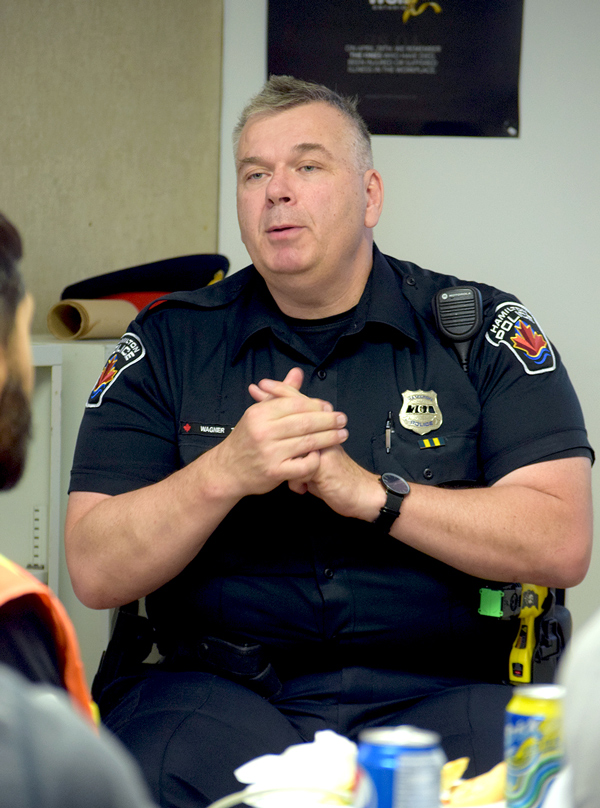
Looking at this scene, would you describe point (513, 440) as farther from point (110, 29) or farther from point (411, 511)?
point (110, 29)

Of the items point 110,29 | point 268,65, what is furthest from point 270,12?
point 110,29

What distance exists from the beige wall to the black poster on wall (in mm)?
239

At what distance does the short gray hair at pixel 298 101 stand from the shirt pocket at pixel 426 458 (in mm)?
514

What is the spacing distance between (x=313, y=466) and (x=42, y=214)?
3.94 feet

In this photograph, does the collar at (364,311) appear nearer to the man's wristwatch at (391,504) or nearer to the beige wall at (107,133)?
the man's wristwatch at (391,504)

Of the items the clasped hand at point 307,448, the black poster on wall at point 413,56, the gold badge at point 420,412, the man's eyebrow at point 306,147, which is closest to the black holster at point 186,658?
the clasped hand at point 307,448

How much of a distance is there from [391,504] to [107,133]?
1.42m

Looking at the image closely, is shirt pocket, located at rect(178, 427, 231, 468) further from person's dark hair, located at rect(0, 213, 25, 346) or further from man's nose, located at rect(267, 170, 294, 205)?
person's dark hair, located at rect(0, 213, 25, 346)

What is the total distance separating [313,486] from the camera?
1.26 m

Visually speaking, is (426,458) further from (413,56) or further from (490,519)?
(413,56)

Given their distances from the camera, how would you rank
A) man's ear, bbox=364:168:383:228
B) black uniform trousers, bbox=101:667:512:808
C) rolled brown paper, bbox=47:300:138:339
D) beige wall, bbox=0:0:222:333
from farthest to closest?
1. beige wall, bbox=0:0:222:333
2. rolled brown paper, bbox=47:300:138:339
3. man's ear, bbox=364:168:383:228
4. black uniform trousers, bbox=101:667:512:808

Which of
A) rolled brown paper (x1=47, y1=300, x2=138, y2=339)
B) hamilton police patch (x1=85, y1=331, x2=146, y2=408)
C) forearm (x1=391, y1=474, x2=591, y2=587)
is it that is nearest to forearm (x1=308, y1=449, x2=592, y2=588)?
forearm (x1=391, y1=474, x2=591, y2=587)

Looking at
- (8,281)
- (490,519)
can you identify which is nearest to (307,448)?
(490,519)

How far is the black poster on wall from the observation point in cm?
211
